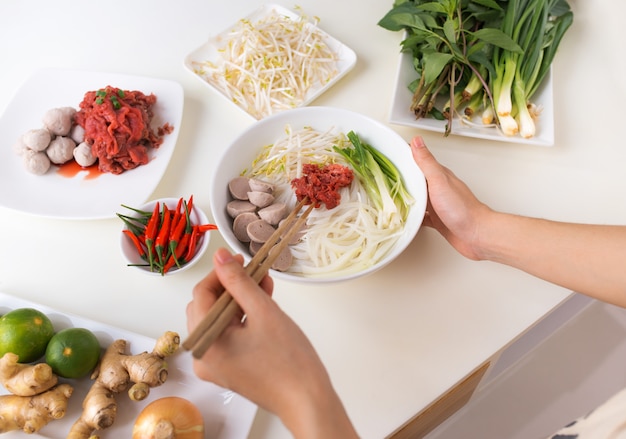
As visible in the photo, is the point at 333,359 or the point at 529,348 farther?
the point at 529,348

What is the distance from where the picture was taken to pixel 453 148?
1.42 metres

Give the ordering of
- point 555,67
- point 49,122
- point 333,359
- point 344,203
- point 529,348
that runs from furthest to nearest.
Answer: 1. point 529,348
2. point 555,67
3. point 49,122
4. point 344,203
5. point 333,359

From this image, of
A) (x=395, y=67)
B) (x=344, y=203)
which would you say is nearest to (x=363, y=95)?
(x=395, y=67)

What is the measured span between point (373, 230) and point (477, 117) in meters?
0.55

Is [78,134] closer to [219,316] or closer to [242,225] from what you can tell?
[242,225]

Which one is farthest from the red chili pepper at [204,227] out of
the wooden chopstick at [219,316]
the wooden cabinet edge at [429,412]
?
the wooden cabinet edge at [429,412]

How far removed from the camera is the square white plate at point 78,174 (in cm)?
131

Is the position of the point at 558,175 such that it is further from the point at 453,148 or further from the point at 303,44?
the point at 303,44

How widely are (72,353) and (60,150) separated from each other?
609mm

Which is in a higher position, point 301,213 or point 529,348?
point 301,213

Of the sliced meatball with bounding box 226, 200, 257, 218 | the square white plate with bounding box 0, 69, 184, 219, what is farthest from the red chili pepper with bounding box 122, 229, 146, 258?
the sliced meatball with bounding box 226, 200, 257, 218

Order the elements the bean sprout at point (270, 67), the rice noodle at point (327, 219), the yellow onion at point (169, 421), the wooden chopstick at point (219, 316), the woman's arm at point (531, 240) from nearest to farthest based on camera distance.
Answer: the wooden chopstick at point (219, 316) → the yellow onion at point (169, 421) → the woman's arm at point (531, 240) → the rice noodle at point (327, 219) → the bean sprout at point (270, 67)

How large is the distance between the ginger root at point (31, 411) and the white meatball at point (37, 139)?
2.16 ft

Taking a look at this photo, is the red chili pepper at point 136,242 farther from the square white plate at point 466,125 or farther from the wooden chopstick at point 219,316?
the square white plate at point 466,125
